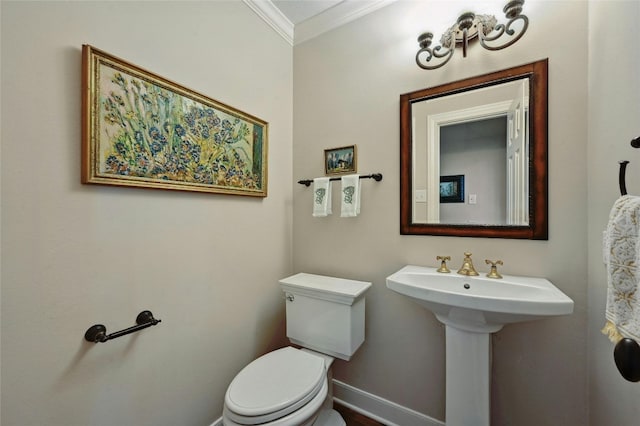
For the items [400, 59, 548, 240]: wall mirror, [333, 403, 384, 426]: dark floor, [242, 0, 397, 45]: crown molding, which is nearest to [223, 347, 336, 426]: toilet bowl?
[333, 403, 384, 426]: dark floor

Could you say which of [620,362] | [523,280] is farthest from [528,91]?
[620,362]

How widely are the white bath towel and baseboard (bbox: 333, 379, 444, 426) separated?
3.74ft

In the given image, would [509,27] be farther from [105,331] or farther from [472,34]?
[105,331]

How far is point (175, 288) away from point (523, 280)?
5.18ft

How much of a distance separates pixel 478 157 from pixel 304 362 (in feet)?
4.44

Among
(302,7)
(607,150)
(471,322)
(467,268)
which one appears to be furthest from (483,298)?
(302,7)

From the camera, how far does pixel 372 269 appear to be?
4.96ft

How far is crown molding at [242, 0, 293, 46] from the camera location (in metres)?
1.51

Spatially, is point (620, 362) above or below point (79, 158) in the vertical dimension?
below

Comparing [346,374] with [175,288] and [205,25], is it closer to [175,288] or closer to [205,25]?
[175,288]

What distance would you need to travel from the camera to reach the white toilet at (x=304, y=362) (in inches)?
37.1

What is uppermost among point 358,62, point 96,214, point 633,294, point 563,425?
point 358,62

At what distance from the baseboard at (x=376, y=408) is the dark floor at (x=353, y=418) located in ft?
0.05

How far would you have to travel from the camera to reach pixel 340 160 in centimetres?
162
